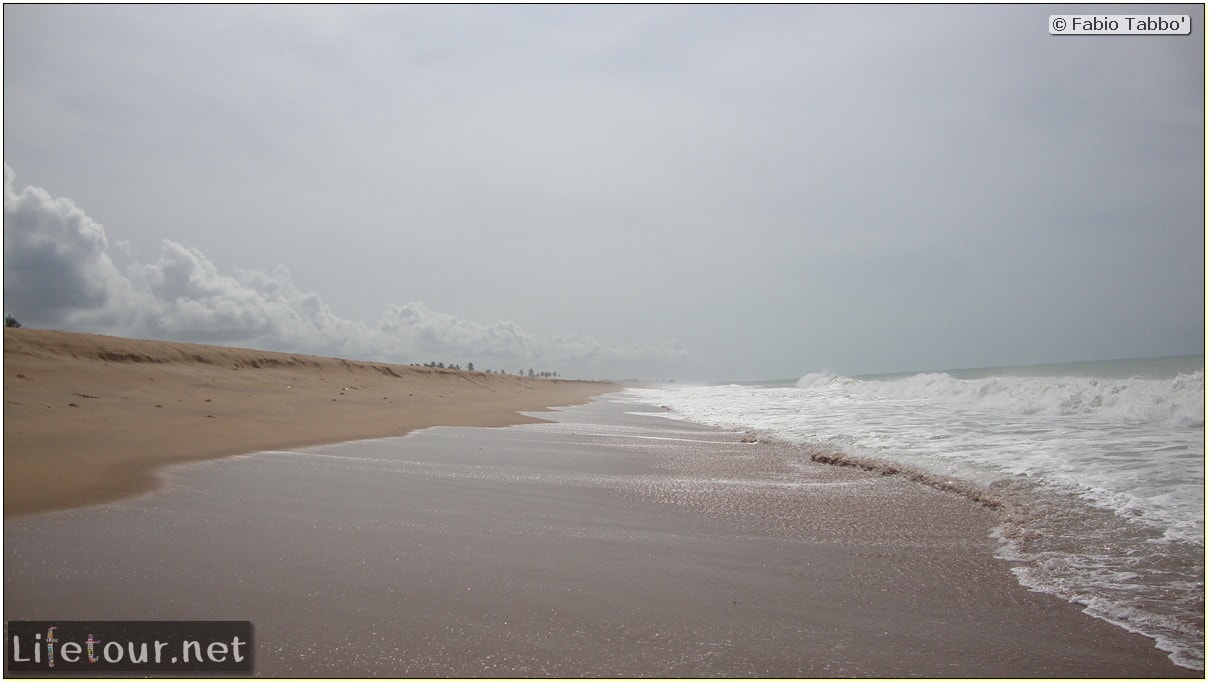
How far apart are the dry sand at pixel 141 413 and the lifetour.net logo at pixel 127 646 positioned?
1.83 m

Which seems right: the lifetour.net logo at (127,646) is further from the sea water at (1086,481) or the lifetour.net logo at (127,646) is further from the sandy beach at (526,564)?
the sea water at (1086,481)

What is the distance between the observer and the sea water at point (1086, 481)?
115 inches

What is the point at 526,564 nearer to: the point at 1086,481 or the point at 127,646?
the point at 127,646

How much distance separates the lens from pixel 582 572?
3.04 metres

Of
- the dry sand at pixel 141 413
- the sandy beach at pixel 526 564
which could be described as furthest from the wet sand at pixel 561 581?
the dry sand at pixel 141 413

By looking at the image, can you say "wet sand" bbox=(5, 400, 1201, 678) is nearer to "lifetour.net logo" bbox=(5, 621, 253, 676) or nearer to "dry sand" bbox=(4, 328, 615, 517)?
"lifetour.net logo" bbox=(5, 621, 253, 676)

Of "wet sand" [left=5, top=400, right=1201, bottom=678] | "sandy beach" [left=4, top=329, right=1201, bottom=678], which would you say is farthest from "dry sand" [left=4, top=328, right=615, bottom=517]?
"wet sand" [left=5, top=400, right=1201, bottom=678]

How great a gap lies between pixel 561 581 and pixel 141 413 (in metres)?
8.33

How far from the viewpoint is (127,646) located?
7.55 feet

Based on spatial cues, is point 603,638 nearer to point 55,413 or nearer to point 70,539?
point 70,539

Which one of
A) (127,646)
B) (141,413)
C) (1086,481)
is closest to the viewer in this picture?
(127,646)

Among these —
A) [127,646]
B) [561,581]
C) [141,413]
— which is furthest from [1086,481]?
[141,413]

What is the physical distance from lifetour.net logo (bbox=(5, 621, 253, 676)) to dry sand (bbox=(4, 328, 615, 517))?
1.83 m

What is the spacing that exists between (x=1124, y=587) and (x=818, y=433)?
6.92 m
